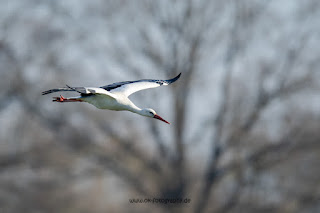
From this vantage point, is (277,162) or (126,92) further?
(277,162)

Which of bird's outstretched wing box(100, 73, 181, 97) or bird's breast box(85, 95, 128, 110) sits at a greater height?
bird's outstretched wing box(100, 73, 181, 97)

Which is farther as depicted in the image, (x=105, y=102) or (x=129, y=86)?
(x=129, y=86)

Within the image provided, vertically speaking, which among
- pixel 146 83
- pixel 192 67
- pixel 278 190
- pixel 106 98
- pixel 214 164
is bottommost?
pixel 106 98

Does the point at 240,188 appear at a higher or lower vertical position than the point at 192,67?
lower

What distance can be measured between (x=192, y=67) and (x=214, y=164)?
2.55 meters

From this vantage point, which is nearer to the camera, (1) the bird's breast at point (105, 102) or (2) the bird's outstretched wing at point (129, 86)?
(1) the bird's breast at point (105, 102)

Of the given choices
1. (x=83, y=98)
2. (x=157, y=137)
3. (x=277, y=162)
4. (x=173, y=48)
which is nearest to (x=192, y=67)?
(x=173, y=48)

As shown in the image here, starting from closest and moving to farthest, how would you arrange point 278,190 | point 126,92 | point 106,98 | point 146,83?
1. point 106,98
2. point 126,92
3. point 146,83
4. point 278,190

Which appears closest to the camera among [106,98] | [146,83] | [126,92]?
[106,98]

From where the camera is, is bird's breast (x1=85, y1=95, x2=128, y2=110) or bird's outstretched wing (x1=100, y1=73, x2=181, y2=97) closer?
bird's breast (x1=85, y1=95, x2=128, y2=110)

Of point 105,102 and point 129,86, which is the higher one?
point 129,86

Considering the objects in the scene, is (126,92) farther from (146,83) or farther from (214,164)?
(214,164)

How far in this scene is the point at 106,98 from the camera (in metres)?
7.56

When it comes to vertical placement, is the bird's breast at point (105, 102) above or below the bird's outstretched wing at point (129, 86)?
below
